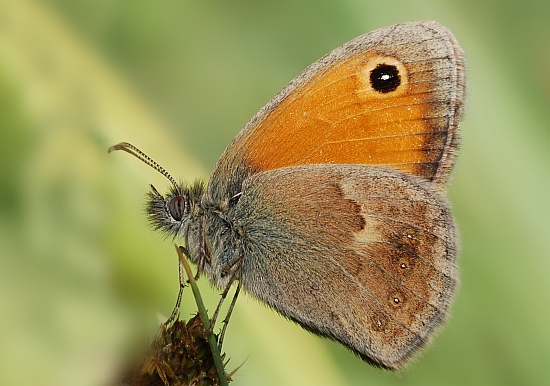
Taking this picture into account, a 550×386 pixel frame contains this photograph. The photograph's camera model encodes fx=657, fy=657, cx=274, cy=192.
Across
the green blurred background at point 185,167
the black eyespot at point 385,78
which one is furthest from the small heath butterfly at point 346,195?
the green blurred background at point 185,167

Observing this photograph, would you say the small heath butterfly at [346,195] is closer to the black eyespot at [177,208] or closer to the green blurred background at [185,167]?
the black eyespot at [177,208]

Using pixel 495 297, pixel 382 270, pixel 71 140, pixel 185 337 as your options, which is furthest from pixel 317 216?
pixel 495 297

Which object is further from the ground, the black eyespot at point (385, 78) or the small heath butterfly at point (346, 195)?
the black eyespot at point (385, 78)

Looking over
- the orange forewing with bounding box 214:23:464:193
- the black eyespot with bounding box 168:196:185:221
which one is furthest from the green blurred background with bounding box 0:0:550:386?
the orange forewing with bounding box 214:23:464:193

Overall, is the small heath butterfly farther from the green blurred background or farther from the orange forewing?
the green blurred background

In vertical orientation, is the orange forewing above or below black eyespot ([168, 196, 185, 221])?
above
